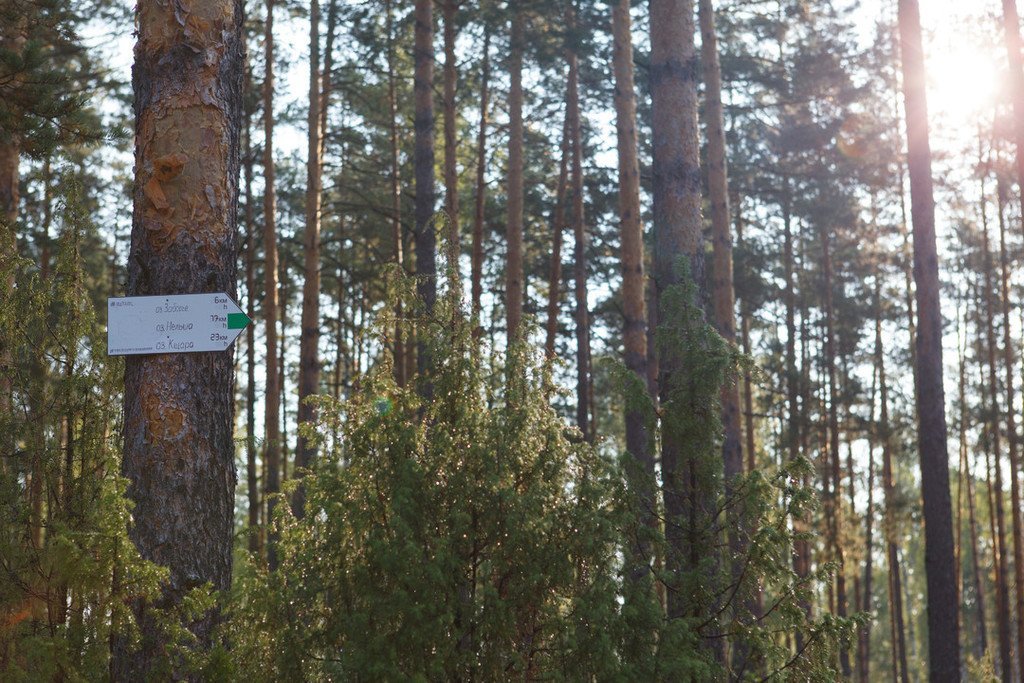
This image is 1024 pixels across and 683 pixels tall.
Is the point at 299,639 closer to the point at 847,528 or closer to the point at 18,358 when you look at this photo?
the point at 18,358

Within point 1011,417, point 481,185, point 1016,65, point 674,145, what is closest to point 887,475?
point 1011,417

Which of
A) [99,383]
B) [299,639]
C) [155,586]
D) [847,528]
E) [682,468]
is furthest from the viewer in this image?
[847,528]

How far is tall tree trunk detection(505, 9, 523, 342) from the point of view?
15234 mm

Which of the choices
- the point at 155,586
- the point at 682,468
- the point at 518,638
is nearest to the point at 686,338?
the point at 682,468

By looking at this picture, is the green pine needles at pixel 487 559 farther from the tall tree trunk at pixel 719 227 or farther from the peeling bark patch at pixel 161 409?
the tall tree trunk at pixel 719 227

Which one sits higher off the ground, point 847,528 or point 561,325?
point 561,325

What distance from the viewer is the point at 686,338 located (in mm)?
5035

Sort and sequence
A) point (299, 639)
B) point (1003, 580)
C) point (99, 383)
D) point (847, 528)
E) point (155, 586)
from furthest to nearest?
1. point (847, 528)
2. point (1003, 580)
3. point (99, 383)
4. point (299, 639)
5. point (155, 586)

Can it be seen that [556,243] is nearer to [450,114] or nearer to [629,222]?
[450,114]

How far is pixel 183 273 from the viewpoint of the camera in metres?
4.45

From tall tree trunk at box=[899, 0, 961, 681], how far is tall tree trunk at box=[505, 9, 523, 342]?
5.64 metres

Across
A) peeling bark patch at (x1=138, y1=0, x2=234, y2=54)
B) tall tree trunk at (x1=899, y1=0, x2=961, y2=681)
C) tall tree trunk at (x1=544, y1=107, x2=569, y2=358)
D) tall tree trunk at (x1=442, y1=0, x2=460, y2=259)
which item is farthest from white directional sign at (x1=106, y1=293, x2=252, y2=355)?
tall tree trunk at (x1=544, y1=107, x2=569, y2=358)

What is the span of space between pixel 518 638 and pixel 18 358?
251cm

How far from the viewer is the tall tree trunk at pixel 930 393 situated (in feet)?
30.8
